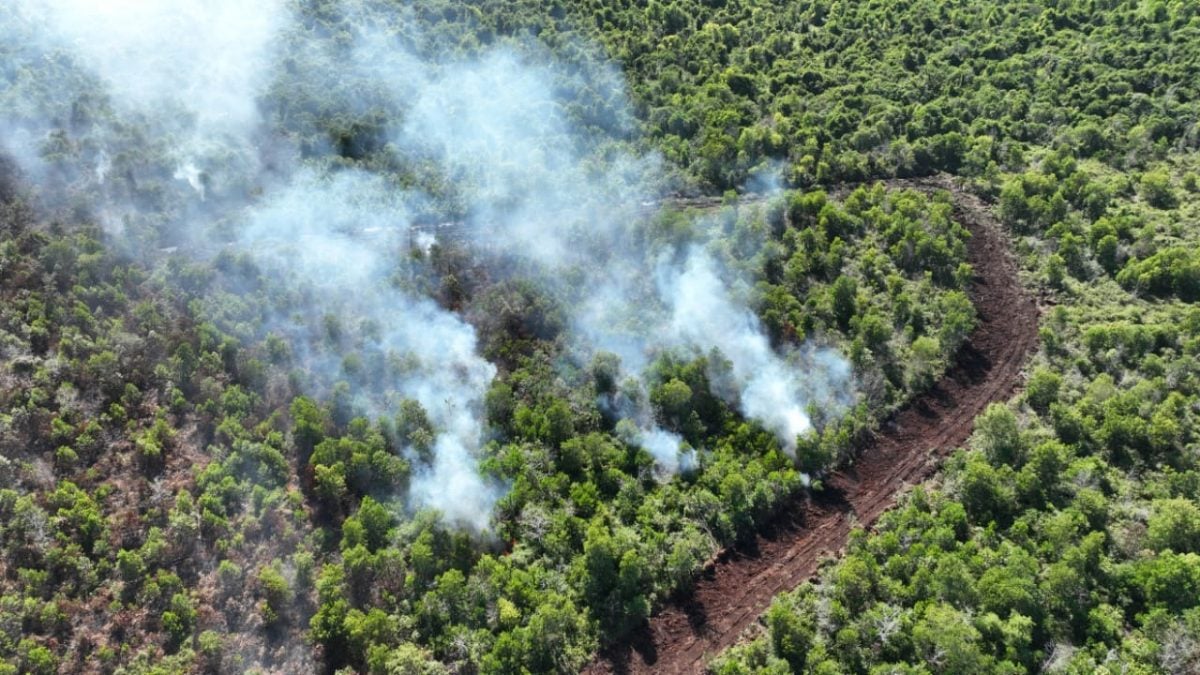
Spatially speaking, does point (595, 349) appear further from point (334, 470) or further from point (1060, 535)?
point (1060, 535)

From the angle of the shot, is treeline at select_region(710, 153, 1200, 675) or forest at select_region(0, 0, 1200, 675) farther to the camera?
forest at select_region(0, 0, 1200, 675)

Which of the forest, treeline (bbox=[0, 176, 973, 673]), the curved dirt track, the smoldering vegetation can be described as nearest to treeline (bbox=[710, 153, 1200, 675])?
the forest

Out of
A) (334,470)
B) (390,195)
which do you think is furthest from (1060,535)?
(390,195)

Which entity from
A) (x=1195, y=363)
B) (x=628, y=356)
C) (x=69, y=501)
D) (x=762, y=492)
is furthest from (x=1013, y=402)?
(x=69, y=501)

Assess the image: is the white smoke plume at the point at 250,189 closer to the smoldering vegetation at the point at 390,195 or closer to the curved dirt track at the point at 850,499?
the smoldering vegetation at the point at 390,195

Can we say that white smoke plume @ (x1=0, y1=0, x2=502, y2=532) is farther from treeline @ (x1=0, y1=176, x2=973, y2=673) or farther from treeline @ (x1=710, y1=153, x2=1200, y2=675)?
treeline @ (x1=710, y1=153, x2=1200, y2=675)

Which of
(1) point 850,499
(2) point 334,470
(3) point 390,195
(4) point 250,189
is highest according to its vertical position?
(4) point 250,189

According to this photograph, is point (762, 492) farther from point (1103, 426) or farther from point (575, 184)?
point (575, 184)
